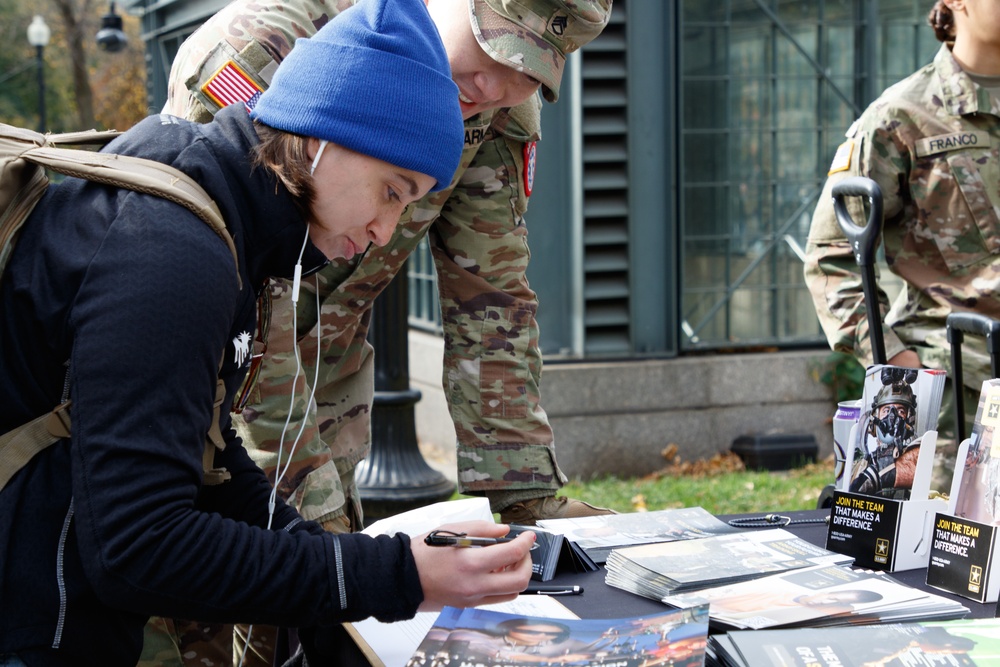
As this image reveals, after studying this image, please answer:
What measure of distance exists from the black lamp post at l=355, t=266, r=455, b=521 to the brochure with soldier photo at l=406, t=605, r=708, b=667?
2446 mm

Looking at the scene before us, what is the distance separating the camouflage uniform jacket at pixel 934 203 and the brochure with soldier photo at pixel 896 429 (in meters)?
0.88

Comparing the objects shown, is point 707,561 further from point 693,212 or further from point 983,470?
point 693,212

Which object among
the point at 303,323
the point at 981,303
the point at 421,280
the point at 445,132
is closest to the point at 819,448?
the point at 421,280

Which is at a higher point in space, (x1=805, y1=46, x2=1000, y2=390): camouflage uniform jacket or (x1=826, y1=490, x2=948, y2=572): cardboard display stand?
(x1=805, y1=46, x2=1000, y2=390): camouflage uniform jacket

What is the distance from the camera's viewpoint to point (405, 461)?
13.2 ft

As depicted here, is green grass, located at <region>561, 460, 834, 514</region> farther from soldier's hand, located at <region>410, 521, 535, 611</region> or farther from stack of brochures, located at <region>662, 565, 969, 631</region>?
soldier's hand, located at <region>410, 521, 535, 611</region>

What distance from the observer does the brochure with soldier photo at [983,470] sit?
5.55 ft

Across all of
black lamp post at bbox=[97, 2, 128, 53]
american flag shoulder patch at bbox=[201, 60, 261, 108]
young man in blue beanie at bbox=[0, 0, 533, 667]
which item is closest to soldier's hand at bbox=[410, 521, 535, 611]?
young man in blue beanie at bbox=[0, 0, 533, 667]

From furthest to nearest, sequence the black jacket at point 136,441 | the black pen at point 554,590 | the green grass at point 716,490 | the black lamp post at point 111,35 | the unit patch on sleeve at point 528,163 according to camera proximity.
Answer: the black lamp post at point 111,35 < the green grass at point 716,490 < the unit patch on sleeve at point 528,163 < the black pen at point 554,590 < the black jacket at point 136,441

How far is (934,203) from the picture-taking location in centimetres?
289

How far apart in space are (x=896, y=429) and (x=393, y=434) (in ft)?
7.68

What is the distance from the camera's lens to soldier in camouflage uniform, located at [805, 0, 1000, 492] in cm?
285

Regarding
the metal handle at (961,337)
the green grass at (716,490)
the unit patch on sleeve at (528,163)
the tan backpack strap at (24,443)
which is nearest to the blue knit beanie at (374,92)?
the tan backpack strap at (24,443)

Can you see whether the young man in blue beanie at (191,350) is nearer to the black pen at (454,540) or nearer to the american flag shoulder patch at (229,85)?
the black pen at (454,540)
